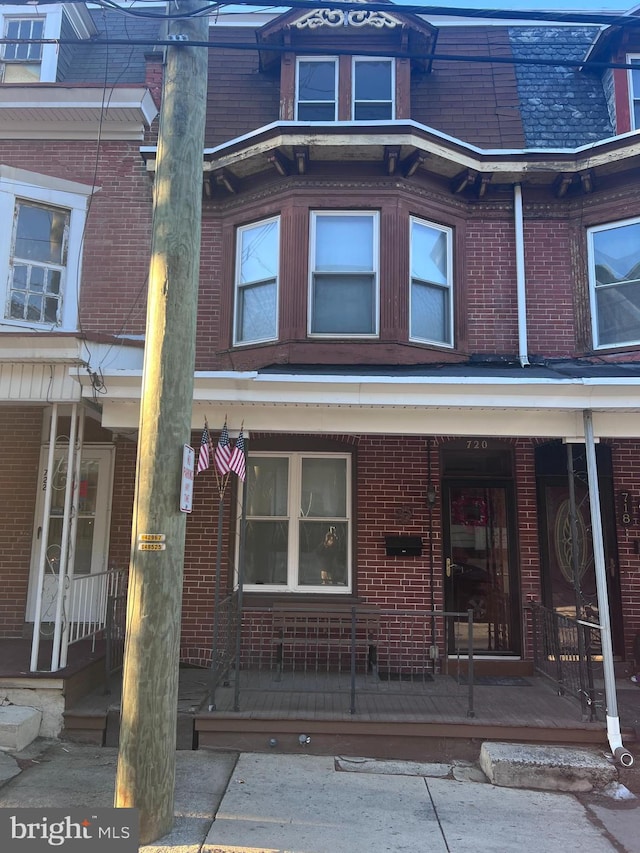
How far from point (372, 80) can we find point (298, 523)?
6.22 meters

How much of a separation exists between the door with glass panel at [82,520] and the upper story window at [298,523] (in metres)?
1.83

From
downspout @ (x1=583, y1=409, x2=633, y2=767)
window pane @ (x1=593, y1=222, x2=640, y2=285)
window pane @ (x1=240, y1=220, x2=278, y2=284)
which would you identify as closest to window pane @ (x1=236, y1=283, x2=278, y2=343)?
window pane @ (x1=240, y1=220, x2=278, y2=284)

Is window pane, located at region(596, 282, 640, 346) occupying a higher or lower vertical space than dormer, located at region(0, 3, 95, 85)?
lower

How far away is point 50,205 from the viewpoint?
318 inches

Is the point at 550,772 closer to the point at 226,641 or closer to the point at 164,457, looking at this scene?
the point at 226,641

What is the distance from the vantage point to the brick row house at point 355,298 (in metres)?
7.32

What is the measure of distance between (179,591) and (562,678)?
4.40 m

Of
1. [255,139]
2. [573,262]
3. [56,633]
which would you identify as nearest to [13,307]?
[255,139]

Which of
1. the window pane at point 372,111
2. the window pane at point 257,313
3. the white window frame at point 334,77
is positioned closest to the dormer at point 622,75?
the window pane at point 372,111

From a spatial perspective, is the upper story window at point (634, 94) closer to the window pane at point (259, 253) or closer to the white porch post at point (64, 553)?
the window pane at point (259, 253)

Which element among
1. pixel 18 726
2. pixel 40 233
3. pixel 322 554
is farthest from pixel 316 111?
pixel 18 726

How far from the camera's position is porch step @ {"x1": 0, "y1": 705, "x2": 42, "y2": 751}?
17.0ft

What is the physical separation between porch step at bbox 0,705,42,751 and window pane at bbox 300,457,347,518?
346 cm

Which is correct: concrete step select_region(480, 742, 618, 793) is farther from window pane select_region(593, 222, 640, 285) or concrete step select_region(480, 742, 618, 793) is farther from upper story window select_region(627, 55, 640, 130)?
upper story window select_region(627, 55, 640, 130)
